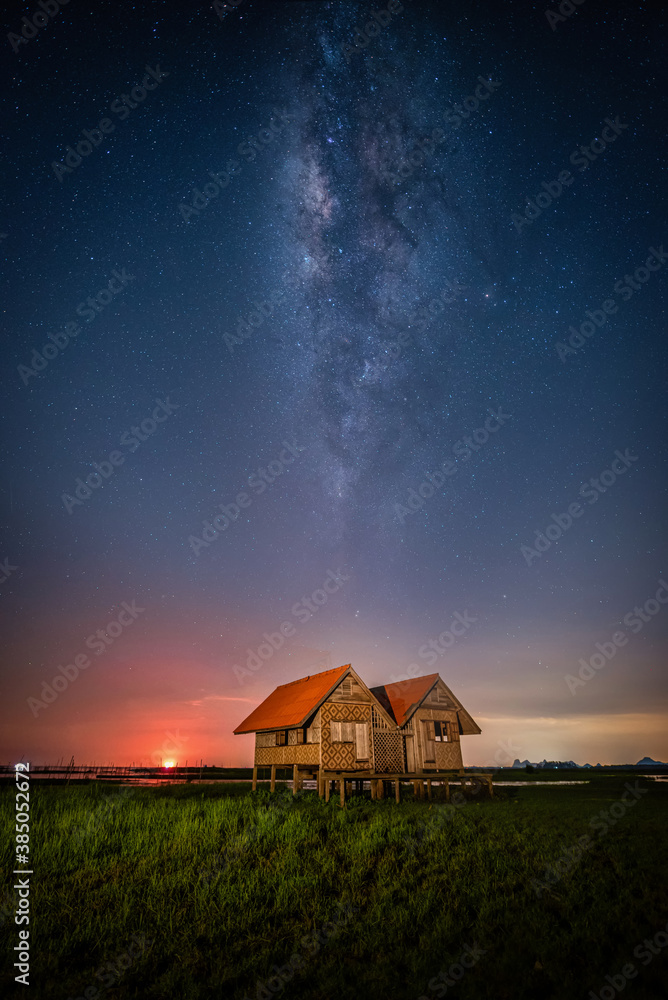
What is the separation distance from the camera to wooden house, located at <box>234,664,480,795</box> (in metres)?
25.9

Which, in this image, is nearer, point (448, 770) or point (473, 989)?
point (473, 989)

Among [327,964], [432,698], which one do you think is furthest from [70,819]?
[432,698]

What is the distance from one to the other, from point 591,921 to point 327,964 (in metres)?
4.84

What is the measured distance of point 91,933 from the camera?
8711 millimetres

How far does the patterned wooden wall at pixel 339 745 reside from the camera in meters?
25.5

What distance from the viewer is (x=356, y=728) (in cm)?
2686

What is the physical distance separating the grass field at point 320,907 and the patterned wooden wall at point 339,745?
995cm

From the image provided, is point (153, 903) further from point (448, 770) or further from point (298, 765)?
point (448, 770)
